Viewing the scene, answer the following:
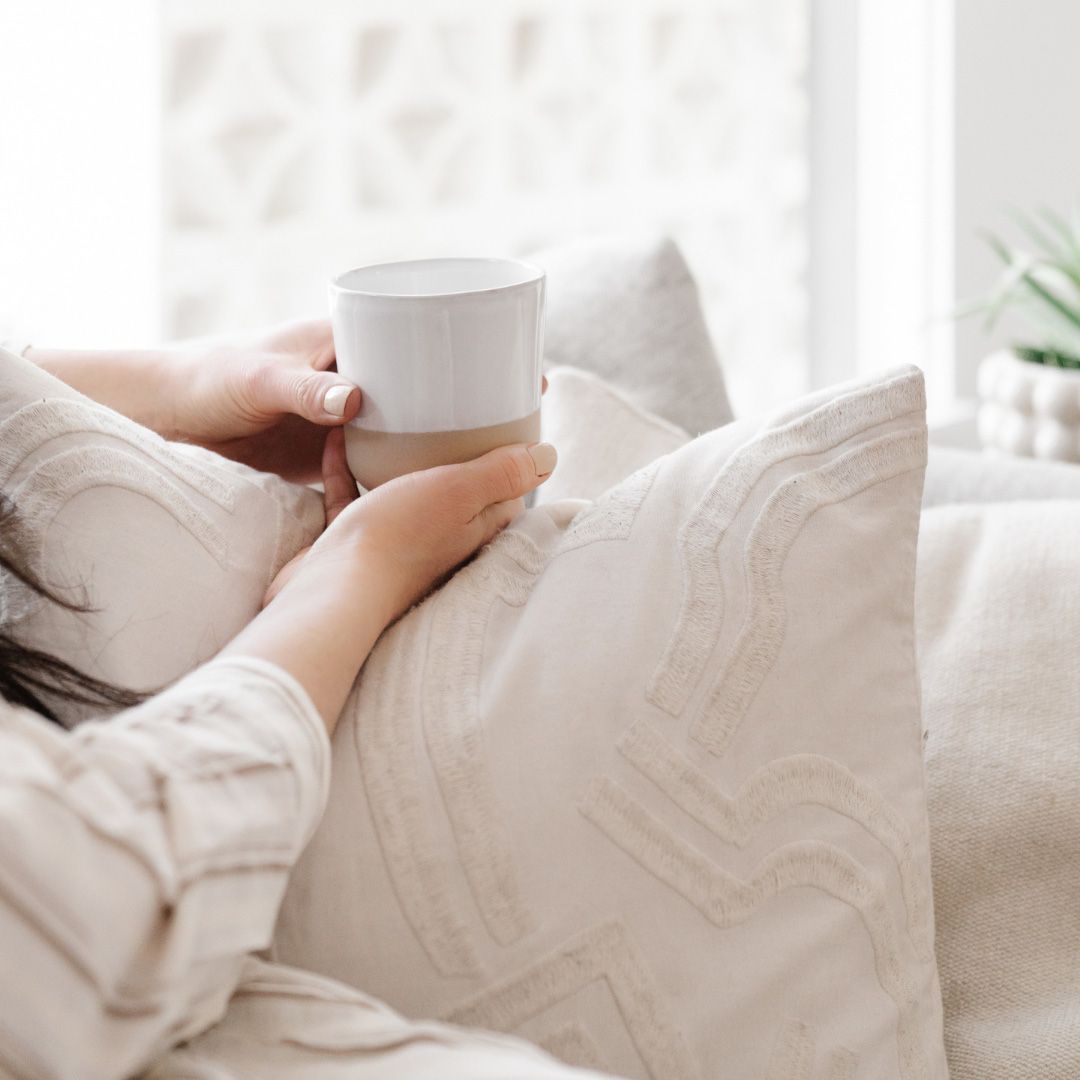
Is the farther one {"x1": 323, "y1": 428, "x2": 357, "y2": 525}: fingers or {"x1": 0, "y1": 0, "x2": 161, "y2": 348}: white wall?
{"x1": 0, "y1": 0, "x2": 161, "y2": 348}: white wall

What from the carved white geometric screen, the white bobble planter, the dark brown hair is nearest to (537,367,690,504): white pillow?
the dark brown hair

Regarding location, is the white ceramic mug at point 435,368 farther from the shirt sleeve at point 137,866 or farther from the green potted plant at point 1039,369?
the green potted plant at point 1039,369

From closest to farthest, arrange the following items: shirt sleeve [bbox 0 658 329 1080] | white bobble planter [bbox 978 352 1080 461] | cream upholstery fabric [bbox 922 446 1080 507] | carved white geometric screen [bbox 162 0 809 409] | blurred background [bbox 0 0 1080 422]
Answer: shirt sleeve [bbox 0 658 329 1080] < cream upholstery fabric [bbox 922 446 1080 507] < white bobble planter [bbox 978 352 1080 461] < blurred background [bbox 0 0 1080 422] < carved white geometric screen [bbox 162 0 809 409]

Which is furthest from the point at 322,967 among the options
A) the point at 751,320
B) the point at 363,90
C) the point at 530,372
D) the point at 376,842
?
the point at 751,320

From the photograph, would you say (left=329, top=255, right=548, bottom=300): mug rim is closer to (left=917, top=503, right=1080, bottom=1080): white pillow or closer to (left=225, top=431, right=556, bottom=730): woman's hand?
(left=225, top=431, right=556, bottom=730): woman's hand

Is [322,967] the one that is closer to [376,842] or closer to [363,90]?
[376,842]

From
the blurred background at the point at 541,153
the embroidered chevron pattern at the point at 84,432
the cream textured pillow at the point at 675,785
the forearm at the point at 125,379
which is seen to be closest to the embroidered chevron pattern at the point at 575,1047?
the cream textured pillow at the point at 675,785

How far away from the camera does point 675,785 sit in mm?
599

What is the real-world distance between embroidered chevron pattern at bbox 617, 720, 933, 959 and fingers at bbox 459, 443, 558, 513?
149 millimetres

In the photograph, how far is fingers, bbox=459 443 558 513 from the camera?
67 centimetres

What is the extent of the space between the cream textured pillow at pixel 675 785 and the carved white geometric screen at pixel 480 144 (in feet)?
4.19

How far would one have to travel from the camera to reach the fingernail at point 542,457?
0.70m

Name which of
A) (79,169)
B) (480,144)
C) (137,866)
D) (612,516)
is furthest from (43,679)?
(480,144)

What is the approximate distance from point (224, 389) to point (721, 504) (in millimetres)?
331
